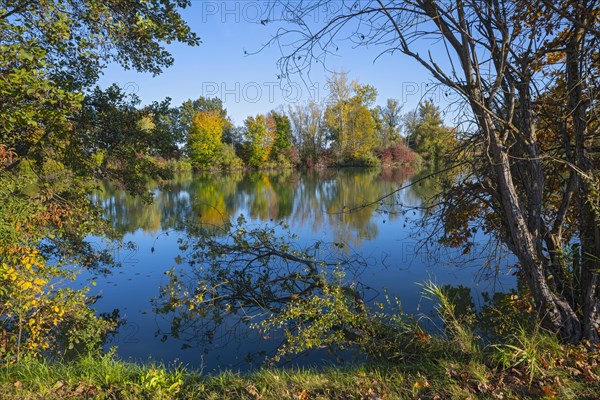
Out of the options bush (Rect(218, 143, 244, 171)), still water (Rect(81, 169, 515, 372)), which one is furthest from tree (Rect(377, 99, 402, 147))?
still water (Rect(81, 169, 515, 372))

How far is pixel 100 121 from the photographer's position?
6.95m

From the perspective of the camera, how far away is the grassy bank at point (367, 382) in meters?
2.73

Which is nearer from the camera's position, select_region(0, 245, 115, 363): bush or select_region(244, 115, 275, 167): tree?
select_region(0, 245, 115, 363): bush

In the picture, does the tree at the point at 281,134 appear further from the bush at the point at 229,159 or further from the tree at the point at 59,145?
the tree at the point at 59,145

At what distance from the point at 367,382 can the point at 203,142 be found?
45471 mm

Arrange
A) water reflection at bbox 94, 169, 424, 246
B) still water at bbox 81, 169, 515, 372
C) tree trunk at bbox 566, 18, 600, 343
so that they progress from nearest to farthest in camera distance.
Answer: tree trunk at bbox 566, 18, 600, 343 → still water at bbox 81, 169, 515, 372 → water reflection at bbox 94, 169, 424, 246

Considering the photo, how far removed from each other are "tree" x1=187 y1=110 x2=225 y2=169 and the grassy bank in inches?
1739

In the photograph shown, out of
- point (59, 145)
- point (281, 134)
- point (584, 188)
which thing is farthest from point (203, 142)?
point (584, 188)

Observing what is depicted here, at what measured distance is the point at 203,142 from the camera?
1822 inches

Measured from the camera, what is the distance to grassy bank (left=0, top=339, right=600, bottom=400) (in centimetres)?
273

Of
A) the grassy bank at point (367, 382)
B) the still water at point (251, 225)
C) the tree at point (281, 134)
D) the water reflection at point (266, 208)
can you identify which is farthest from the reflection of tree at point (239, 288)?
the tree at point (281, 134)

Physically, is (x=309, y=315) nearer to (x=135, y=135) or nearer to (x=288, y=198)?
(x=135, y=135)

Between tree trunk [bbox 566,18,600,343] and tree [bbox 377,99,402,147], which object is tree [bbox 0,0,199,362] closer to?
tree trunk [bbox 566,18,600,343]

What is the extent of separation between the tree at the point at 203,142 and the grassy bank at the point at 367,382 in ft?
145
